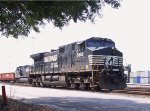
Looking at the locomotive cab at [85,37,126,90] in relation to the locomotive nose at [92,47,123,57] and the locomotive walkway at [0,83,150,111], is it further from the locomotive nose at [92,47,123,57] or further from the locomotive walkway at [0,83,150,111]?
the locomotive walkway at [0,83,150,111]

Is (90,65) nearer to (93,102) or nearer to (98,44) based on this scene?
(98,44)

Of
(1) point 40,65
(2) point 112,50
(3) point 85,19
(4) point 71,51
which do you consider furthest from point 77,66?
(3) point 85,19

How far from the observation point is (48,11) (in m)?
12.6

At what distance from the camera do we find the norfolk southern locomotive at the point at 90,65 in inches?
968

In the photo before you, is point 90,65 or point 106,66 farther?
point 90,65

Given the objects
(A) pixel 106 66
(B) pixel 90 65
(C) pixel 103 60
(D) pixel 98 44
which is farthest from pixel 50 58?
(A) pixel 106 66

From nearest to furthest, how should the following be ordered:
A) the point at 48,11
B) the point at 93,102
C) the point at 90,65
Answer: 1. the point at 48,11
2. the point at 93,102
3. the point at 90,65

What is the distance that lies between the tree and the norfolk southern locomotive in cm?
982

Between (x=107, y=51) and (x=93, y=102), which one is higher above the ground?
(x=107, y=51)

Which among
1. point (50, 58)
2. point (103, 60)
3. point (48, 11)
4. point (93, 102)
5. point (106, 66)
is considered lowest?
point (93, 102)

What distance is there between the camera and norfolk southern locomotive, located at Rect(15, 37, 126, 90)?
2459cm

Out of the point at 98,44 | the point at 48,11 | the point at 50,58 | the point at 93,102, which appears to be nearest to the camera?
the point at 48,11

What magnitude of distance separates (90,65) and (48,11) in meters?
13.1

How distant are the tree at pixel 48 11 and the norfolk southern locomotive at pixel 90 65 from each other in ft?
32.2
